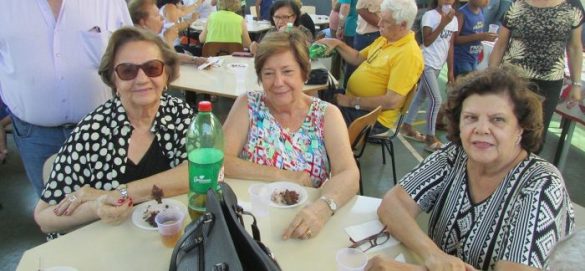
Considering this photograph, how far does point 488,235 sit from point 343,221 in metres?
0.51

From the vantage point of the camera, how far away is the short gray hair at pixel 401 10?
317 cm

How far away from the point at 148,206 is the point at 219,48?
11.3 feet

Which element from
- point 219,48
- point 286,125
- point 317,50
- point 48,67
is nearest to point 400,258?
point 286,125

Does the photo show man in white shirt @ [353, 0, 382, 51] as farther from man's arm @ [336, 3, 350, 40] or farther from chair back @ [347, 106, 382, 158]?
chair back @ [347, 106, 382, 158]

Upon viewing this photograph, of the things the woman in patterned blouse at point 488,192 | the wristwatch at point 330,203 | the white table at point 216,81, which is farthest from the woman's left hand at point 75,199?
the white table at point 216,81

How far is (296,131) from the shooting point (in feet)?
6.97

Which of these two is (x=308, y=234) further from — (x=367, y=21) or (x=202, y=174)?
(x=367, y=21)

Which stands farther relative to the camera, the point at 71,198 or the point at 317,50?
the point at 317,50

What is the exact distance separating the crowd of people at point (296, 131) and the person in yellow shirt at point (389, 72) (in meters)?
0.01

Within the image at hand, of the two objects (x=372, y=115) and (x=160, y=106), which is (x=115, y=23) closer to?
(x=160, y=106)

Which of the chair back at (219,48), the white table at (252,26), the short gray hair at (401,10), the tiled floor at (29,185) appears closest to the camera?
the tiled floor at (29,185)

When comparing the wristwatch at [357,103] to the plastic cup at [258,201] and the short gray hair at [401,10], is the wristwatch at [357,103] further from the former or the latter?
the plastic cup at [258,201]

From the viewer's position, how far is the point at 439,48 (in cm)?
446

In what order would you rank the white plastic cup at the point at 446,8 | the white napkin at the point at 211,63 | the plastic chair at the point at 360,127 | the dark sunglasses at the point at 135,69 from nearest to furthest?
the dark sunglasses at the point at 135,69, the plastic chair at the point at 360,127, the white napkin at the point at 211,63, the white plastic cup at the point at 446,8
